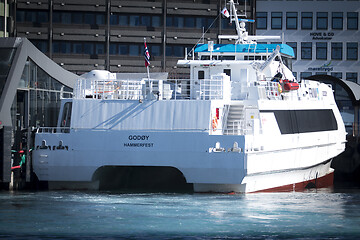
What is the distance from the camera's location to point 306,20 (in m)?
67.1

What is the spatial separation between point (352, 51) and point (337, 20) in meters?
3.02

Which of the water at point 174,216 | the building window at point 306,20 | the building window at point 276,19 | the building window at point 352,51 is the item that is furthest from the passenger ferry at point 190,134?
the building window at point 352,51

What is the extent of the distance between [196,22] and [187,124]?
37.9 meters

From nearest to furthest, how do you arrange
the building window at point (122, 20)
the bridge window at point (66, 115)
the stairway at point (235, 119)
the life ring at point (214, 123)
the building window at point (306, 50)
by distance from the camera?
the life ring at point (214, 123) → the stairway at point (235, 119) → the bridge window at point (66, 115) → the building window at point (122, 20) → the building window at point (306, 50)

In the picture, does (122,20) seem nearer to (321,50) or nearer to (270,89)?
(321,50)

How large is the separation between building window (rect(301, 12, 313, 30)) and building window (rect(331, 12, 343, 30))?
1.95 m

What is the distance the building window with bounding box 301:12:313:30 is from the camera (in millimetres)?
67000

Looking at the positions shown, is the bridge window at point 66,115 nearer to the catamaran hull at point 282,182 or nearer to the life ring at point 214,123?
the life ring at point 214,123

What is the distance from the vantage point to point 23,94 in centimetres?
3631

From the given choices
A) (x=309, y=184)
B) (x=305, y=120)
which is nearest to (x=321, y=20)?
(x=309, y=184)

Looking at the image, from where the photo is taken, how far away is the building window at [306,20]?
6700 centimetres

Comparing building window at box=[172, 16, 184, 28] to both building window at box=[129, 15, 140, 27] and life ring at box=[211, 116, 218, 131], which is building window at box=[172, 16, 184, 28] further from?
life ring at box=[211, 116, 218, 131]

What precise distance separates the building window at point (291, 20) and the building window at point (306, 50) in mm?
1777

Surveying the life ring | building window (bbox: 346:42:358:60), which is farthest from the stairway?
building window (bbox: 346:42:358:60)
